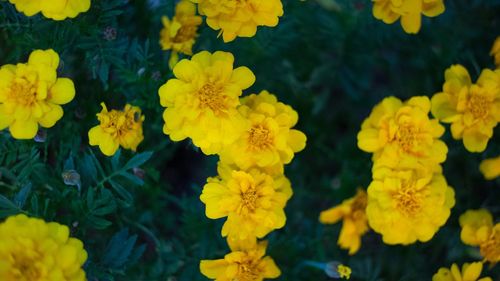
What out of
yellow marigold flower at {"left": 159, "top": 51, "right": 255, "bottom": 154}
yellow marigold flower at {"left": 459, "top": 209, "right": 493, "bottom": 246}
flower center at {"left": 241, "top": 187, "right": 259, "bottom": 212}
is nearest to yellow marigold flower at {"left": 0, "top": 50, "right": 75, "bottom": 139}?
yellow marigold flower at {"left": 159, "top": 51, "right": 255, "bottom": 154}

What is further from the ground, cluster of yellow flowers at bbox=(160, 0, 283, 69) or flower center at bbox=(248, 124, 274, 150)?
cluster of yellow flowers at bbox=(160, 0, 283, 69)

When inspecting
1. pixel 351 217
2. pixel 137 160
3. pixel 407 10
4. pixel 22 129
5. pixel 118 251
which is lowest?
pixel 351 217

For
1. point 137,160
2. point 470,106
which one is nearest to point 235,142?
point 137,160

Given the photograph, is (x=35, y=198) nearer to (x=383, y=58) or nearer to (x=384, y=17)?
(x=384, y=17)

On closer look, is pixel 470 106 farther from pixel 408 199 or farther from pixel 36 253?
pixel 36 253

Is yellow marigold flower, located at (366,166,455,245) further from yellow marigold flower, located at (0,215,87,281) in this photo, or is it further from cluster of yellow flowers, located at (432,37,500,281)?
yellow marigold flower, located at (0,215,87,281)

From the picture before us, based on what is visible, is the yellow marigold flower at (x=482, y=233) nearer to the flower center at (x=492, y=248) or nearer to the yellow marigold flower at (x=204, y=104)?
the flower center at (x=492, y=248)

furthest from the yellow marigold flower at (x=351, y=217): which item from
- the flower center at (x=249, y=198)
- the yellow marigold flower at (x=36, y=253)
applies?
the yellow marigold flower at (x=36, y=253)
